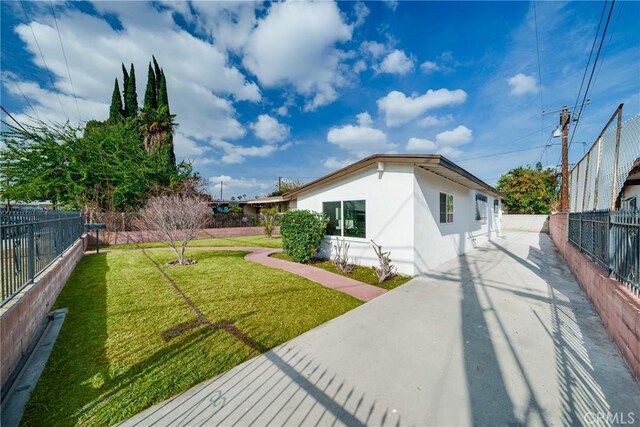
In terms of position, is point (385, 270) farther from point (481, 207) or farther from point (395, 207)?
point (481, 207)

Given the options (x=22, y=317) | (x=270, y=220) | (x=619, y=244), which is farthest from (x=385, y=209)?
(x=270, y=220)

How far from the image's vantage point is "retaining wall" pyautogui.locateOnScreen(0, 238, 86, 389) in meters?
2.53

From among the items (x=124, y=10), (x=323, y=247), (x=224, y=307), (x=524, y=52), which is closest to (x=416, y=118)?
(x=524, y=52)

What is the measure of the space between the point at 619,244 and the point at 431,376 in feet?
11.8

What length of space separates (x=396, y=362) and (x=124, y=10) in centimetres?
1186

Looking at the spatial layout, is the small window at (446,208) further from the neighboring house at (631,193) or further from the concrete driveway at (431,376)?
A: the concrete driveway at (431,376)

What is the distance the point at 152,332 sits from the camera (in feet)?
11.9

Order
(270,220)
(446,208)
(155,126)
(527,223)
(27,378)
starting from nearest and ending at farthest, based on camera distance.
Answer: (27,378)
(446,208)
(270,220)
(155,126)
(527,223)

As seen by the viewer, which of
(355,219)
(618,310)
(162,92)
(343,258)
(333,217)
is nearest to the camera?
(618,310)

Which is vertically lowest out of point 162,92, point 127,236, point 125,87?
point 127,236

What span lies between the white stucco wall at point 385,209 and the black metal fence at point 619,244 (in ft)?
11.7

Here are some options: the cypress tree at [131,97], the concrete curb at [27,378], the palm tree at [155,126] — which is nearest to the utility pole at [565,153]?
the concrete curb at [27,378]
